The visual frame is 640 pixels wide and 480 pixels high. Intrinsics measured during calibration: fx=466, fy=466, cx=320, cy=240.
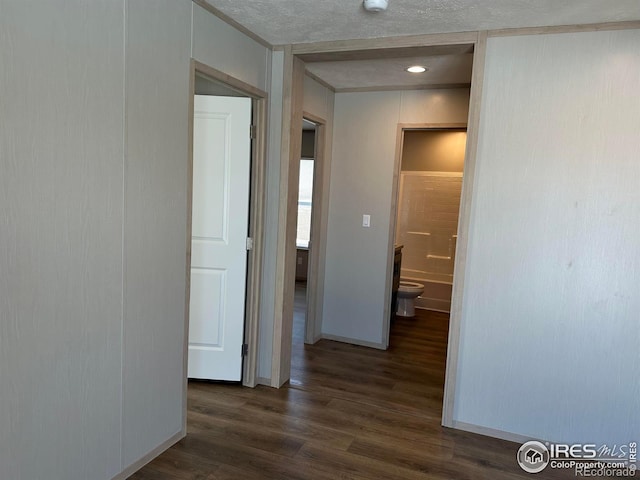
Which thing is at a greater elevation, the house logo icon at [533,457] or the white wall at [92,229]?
the white wall at [92,229]

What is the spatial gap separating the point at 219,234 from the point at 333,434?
4.95 ft

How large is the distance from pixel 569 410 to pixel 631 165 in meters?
1.43

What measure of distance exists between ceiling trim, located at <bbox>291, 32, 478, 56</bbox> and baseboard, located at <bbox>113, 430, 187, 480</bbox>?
2531mm

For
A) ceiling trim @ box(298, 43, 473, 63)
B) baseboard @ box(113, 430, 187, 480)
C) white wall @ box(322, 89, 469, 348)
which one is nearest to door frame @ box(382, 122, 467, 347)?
white wall @ box(322, 89, 469, 348)

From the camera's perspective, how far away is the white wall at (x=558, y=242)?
8.41 feet

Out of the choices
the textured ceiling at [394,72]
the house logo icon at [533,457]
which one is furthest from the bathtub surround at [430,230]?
the house logo icon at [533,457]

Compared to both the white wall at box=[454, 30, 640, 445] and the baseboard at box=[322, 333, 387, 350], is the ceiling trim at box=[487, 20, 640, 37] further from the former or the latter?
the baseboard at box=[322, 333, 387, 350]

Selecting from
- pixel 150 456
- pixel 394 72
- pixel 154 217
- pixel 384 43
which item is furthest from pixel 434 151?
pixel 150 456

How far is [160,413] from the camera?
98.3 inches

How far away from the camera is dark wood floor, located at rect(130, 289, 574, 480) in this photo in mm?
2438

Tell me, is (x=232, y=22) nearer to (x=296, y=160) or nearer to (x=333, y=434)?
(x=296, y=160)

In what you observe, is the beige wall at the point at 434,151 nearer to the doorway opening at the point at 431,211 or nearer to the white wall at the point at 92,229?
the doorway opening at the point at 431,211

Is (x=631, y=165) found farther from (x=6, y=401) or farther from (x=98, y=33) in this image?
(x=6, y=401)
